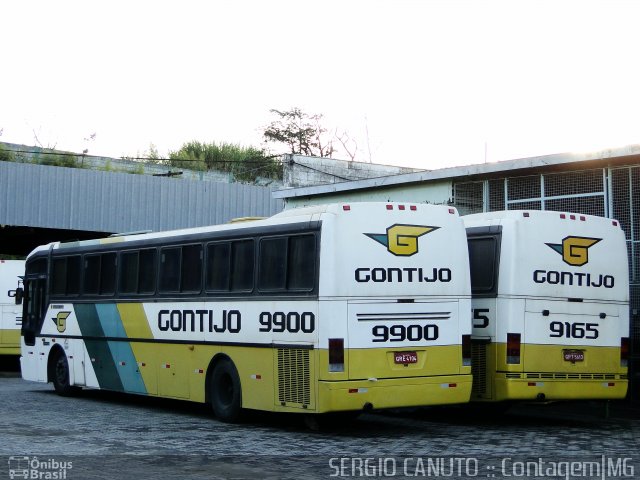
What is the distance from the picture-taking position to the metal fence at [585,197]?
19328 mm

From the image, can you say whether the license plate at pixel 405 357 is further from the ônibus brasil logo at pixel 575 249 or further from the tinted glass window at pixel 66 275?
the tinted glass window at pixel 66 275

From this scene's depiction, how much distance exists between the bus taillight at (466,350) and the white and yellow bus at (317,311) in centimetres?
2

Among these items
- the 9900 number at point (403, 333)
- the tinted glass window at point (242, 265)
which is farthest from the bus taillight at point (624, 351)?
the tinted glass window at point (242, 265)

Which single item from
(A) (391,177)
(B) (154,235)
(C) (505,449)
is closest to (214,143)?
(A) (391,177)

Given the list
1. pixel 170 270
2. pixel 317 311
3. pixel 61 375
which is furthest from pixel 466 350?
pixel 61 375

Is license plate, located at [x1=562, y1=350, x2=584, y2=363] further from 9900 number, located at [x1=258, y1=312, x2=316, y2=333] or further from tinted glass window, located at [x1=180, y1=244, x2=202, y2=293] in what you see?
tinted glass window, located at [x1=180, y1=244, x2=202, y2=293]

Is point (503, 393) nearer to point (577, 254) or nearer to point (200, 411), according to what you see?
point (577, 254)

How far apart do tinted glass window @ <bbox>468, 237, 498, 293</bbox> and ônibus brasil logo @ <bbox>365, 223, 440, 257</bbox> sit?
1621 mm

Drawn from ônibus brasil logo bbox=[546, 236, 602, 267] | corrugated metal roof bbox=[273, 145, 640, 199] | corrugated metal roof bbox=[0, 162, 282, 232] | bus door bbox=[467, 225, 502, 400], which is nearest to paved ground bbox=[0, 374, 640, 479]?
bus door bbox=[467, 225, 502, 400]

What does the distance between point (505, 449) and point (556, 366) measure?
305cm

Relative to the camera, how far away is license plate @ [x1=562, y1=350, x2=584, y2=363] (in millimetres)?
15672

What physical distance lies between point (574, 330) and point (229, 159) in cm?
5710

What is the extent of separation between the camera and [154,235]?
17.9 meters

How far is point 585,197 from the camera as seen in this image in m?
20.5
